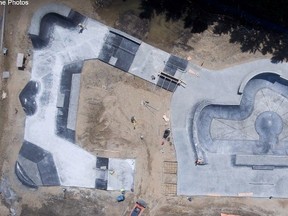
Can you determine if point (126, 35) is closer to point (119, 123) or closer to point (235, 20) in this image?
point (119, 123)

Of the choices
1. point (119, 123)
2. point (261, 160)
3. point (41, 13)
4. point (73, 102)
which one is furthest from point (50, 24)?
point (261, 160)

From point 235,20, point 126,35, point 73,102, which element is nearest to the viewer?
point 73,102

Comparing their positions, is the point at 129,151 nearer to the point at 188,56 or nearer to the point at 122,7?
the point at 188,56

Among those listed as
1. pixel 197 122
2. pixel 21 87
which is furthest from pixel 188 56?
pixel 21 87

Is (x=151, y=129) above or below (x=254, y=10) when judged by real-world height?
below

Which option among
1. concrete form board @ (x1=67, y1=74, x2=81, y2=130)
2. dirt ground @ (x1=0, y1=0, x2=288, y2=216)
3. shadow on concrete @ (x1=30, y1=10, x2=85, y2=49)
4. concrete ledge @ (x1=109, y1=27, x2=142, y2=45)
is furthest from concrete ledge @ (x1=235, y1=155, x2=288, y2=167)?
shadow on concrete @ (x1=30, y1=10, x2=85, y2=49)
